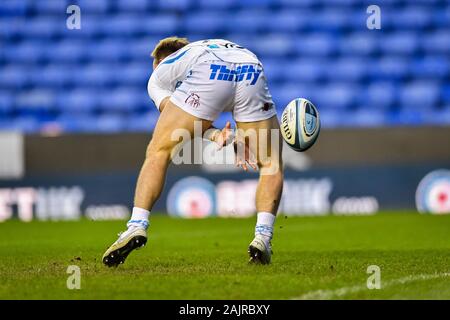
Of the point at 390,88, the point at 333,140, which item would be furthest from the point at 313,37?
the point at 333,140

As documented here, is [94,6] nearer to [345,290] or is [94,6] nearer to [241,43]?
[241,43]

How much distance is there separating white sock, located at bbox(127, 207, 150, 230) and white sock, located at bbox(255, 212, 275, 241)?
0.74 metres

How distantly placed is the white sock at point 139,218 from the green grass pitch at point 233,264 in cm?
27

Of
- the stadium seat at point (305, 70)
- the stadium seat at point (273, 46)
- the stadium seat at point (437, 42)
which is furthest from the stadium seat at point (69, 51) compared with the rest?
the stadium seat at point (437, 42)

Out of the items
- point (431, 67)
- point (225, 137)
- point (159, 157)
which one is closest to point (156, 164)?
point (159, 157)

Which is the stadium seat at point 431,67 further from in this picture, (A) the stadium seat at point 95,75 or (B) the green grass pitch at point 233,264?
(B) the green grass pitch at point 233,264

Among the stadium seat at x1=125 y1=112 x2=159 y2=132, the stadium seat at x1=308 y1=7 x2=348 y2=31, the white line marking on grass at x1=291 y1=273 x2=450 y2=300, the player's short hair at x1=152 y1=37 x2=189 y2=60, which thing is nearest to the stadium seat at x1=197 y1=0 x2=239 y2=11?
the stadium seat at x1=308 y1=7 x2=348 y2=31

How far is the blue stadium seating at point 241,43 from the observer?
17.2m

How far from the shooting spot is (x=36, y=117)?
17.4 meters

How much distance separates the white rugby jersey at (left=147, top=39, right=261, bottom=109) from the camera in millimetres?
6051

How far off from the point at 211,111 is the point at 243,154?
421 mm

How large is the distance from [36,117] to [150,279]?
1269 centimetres
